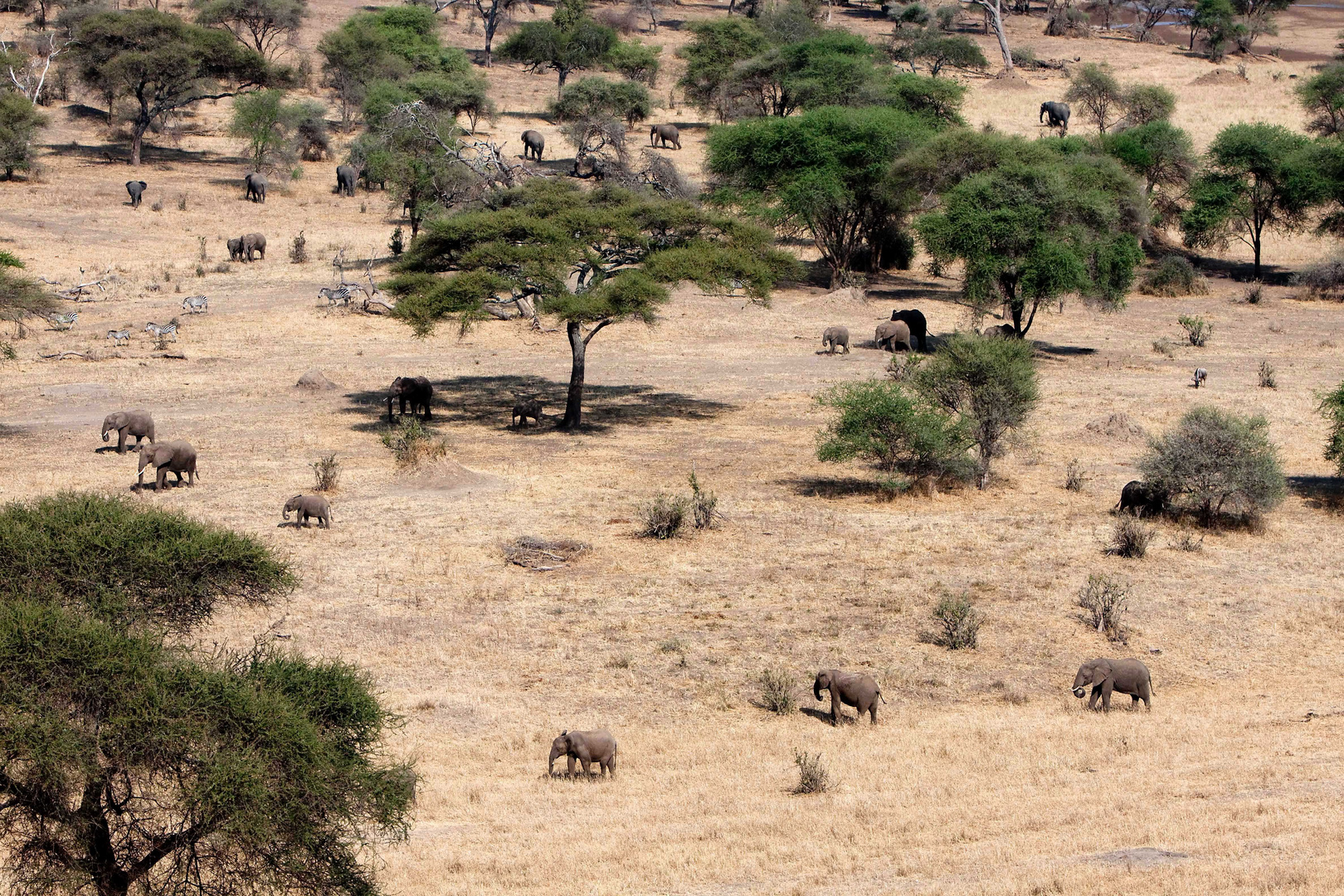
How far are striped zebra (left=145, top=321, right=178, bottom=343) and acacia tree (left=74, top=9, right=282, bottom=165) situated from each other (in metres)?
21.5

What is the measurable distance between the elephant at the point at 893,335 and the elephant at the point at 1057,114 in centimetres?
3097

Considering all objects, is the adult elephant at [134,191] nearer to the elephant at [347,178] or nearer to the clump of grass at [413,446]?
the elephant at [347,178]

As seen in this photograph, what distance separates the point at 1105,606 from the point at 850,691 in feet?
14.2

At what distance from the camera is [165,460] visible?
75.4 ft

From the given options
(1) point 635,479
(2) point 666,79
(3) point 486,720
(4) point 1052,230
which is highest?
(2) point 666,79

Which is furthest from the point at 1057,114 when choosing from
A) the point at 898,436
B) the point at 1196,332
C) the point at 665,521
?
the point at 665,521

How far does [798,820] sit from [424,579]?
26.9ft

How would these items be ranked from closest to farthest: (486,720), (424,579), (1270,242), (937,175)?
(486,720)
(424,579)
(937,175)
(1270,242)

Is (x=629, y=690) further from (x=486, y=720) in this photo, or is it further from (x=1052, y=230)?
(x=1052, y=230)

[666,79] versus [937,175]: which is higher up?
[666,79]

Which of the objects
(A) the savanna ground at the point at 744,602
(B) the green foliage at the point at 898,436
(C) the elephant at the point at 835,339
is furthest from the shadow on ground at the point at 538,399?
(B) the green foliage at the point at 898,436

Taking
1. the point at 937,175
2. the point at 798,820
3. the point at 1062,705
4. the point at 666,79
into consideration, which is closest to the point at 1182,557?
the point at 1062,705

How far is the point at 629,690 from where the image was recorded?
16.7m

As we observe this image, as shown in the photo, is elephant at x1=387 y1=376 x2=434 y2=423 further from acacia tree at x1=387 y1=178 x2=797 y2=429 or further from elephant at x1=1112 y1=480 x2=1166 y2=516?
elephant at x1=1112 y1=480 x2=1166 y2=516
